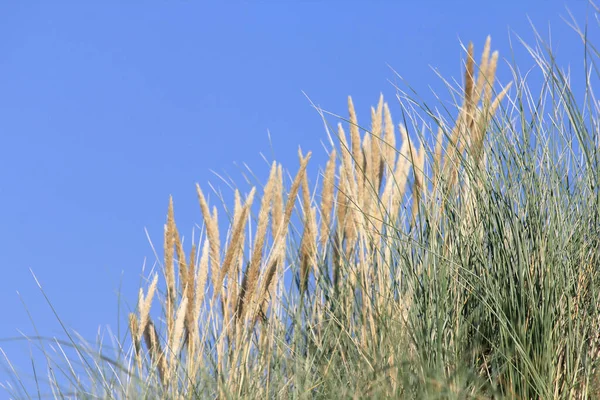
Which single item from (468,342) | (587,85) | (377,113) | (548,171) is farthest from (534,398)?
(377,113)

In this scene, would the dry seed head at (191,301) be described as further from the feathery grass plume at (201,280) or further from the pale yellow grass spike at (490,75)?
the pale yellow grass spike at (490,75)

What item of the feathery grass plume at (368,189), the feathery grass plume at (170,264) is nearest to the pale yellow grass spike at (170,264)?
the feathery grass plume at (170,264)

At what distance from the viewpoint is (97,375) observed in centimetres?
212

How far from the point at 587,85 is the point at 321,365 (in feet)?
3.35

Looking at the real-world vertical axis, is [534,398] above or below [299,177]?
below

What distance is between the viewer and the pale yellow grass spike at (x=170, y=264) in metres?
2.22

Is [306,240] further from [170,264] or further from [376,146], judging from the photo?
[170,264]

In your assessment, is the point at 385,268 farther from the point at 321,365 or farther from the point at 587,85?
the point at 587,85

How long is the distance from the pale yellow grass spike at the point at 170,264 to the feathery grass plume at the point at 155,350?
6cm

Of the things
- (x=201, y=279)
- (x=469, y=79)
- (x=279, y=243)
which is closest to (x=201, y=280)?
(x=201, y=279)

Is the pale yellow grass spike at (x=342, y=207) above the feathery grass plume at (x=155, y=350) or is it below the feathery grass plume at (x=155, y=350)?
above

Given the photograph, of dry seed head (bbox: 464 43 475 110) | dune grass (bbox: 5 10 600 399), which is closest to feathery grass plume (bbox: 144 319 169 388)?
dune grass (bbox: 5 10 600 399)

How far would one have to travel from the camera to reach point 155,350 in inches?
89.5

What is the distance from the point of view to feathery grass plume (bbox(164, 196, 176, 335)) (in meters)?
2.22
